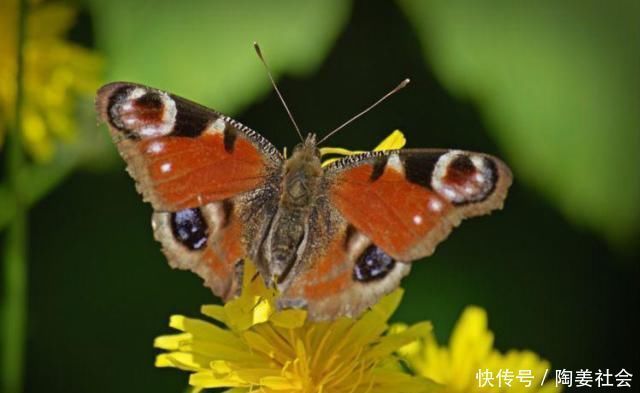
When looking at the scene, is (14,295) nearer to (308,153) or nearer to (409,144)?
(308,153)

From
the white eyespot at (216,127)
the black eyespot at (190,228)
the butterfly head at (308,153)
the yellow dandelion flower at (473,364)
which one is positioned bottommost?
the yellow dandelion flower at (473,364)

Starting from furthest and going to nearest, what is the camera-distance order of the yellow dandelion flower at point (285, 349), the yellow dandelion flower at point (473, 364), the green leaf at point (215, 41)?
the green leaf at point (215, 41) < the yellow dandelion flower at point (473, 364) < the yellow dandelion flower at point (285, 349)

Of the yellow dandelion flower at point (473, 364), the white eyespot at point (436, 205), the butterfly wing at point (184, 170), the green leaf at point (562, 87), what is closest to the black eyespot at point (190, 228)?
the butterfly wing at point (184, 170)

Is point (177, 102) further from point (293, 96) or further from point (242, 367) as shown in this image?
point (293, 96)

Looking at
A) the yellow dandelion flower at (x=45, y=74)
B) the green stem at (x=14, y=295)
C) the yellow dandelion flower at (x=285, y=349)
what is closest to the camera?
the yellow dandelion flower at (x=285, y=349)

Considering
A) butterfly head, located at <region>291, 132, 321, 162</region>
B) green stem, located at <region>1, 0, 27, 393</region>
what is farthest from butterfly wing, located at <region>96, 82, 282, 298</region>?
green stem, located at <region>1, 0, 27, 393</region>

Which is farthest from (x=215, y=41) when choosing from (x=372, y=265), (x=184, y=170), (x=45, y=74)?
(x=372, y=265)

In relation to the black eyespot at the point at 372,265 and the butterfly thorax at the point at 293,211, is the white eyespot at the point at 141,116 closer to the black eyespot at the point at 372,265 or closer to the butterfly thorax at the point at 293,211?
the butterfly thorax at the point at 293,211

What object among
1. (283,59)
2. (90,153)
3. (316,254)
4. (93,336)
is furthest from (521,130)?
(93,336)
